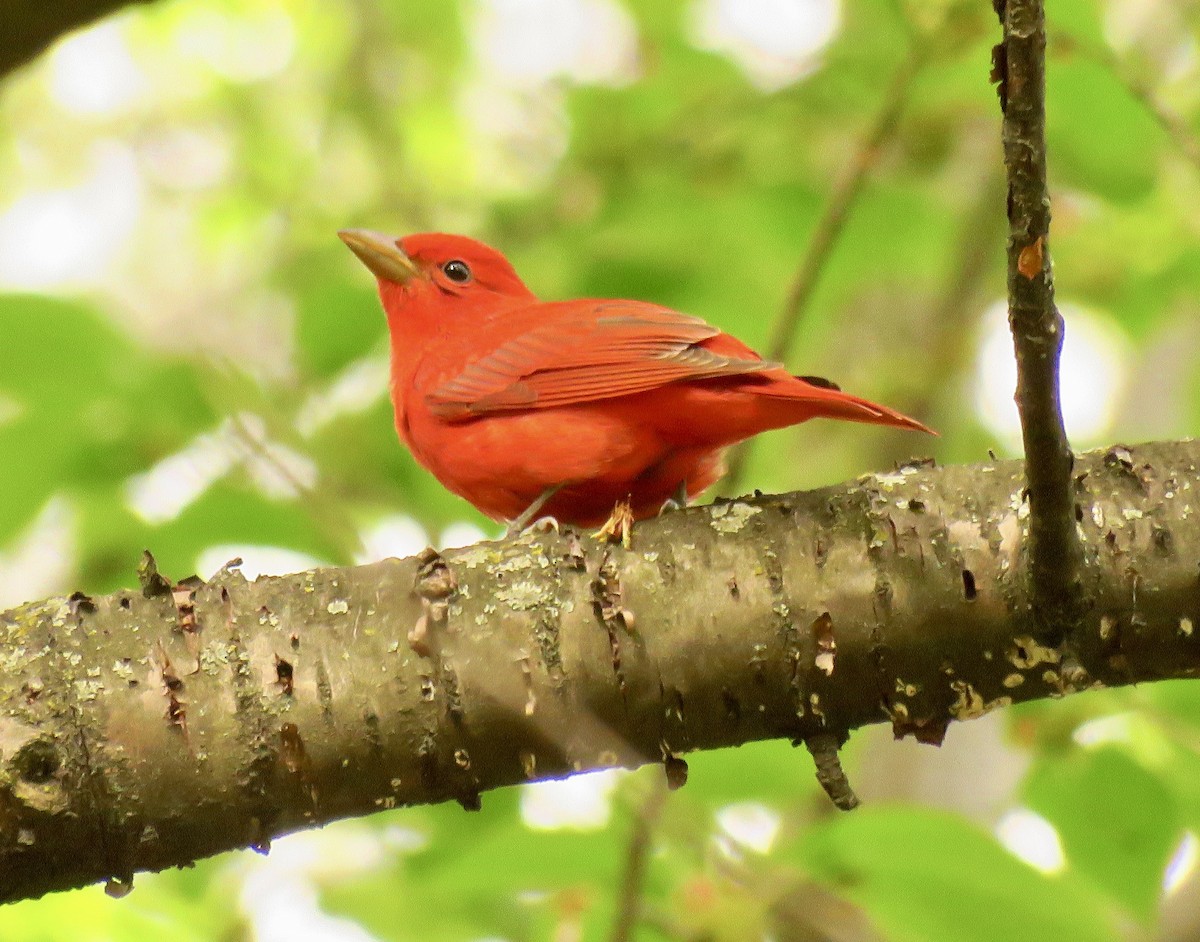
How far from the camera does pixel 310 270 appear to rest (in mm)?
4906

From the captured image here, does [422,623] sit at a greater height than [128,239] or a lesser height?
lesser

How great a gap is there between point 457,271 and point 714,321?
0.80 m

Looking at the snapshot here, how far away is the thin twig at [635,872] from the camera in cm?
301

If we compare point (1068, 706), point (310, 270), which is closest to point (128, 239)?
point (310, 270)

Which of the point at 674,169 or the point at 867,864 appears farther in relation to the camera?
the point at 674,169

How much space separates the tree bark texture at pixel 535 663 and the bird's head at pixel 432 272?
214 centimetres

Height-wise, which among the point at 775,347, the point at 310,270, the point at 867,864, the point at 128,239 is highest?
the point at 128,239

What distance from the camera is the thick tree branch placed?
11.0 feet

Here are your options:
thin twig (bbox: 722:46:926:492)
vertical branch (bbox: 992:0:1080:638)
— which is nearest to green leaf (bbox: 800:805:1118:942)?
vertical branch (bbox: 992:0:1080:638)

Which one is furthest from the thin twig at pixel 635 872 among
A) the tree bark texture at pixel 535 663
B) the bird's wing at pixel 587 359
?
the bird's wing at pixel 587 359

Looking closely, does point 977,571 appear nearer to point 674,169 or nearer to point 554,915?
point 554,915

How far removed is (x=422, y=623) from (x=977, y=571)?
0.88 m

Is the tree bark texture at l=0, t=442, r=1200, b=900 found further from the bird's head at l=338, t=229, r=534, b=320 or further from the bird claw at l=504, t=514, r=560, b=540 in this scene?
the bird's head at l=338, t=229, r=534, b=320

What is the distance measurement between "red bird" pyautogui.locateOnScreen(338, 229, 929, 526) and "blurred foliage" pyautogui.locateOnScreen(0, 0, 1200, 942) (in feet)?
1.13
